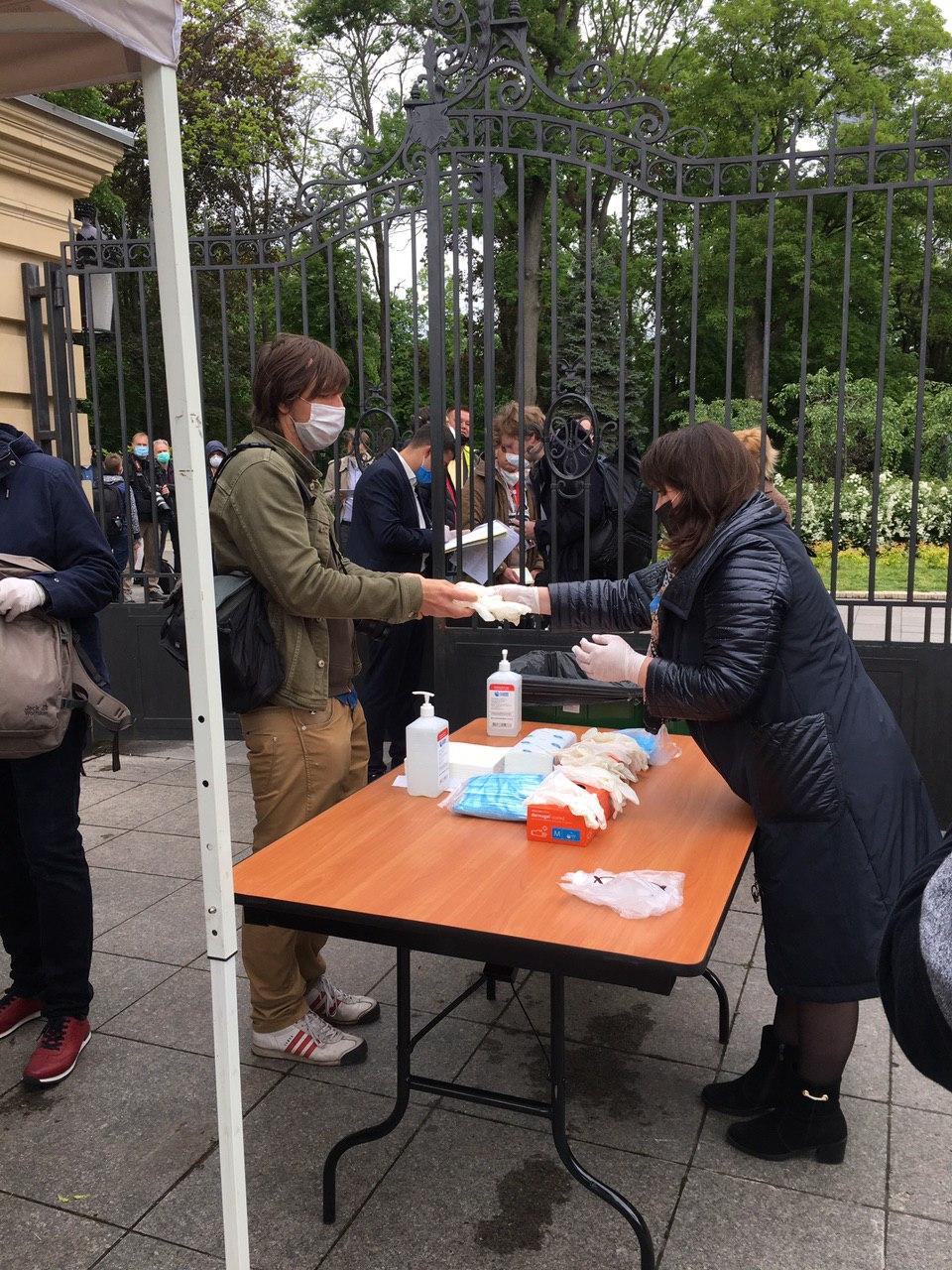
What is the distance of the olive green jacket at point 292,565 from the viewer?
2.59 metres

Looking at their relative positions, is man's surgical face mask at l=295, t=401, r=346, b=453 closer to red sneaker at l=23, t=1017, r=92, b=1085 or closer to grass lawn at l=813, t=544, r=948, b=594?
red sneaker at l=23, t=1017, r=92, b=1085

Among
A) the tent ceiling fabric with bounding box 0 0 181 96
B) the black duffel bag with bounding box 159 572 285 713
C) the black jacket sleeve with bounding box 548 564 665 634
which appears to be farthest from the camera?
the black jacket sleeve with bounding box 548 564 665 634

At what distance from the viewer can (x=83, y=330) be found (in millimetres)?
6383

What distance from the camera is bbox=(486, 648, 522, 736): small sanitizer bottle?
10.3 ft

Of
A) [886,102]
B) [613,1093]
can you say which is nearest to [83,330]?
[613,1093]

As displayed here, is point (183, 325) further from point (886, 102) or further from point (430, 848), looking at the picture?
point (886, 102)

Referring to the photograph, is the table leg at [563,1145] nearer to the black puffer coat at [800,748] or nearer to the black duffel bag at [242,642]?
the black puffer coat at [800,748]

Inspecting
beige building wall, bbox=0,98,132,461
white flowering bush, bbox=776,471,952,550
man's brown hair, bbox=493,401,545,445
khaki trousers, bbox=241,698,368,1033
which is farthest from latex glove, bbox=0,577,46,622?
white flowering bush, bbox=776,471,952,550

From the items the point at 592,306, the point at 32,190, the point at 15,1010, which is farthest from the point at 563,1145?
the point at 592,306

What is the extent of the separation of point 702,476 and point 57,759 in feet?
6.34

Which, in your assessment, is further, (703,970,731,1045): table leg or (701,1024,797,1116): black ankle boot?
(703,970,731,1045): table leg

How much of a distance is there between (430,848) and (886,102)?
2218 centimetres

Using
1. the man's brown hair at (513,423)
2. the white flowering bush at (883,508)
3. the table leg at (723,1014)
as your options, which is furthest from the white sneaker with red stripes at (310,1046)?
the white flowering bush at (883,508)

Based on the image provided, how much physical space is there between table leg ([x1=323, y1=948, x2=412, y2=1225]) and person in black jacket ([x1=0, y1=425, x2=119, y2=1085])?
1.00 meters
